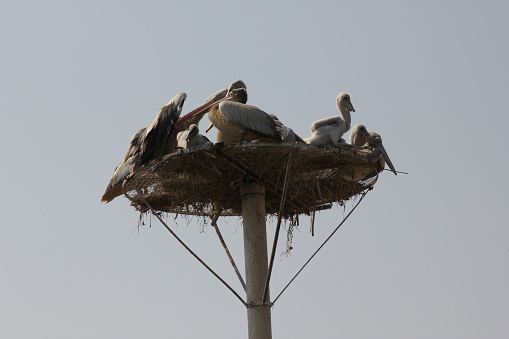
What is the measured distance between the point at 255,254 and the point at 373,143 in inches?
112

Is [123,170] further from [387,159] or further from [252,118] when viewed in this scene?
[387,159]

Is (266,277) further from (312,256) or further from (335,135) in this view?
(335,135)

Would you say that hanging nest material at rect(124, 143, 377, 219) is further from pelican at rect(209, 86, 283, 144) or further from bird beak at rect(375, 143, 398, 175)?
pelican at rect(209, 86, 283, 144)

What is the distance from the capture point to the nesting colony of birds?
16.3m

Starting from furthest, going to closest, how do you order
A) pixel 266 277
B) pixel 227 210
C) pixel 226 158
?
pixel 227 210 < pixel 266 277 < pixel 226 158

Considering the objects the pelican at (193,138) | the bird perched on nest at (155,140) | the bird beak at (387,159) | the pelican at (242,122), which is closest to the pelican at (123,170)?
the bird perched on nest at (155,140)

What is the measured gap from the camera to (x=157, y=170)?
1673 centimetres

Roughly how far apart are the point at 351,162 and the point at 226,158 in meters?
2.15

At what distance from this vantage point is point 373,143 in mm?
17844

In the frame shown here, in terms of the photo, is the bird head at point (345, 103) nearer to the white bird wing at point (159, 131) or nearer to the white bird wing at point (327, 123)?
the white bird wing at point (327, 123)

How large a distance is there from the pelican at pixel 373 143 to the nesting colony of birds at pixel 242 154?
0.02 metres

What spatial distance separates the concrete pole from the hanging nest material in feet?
0.90

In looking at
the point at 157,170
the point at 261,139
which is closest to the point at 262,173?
the point at 261,139

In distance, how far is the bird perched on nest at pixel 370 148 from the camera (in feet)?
57.8
